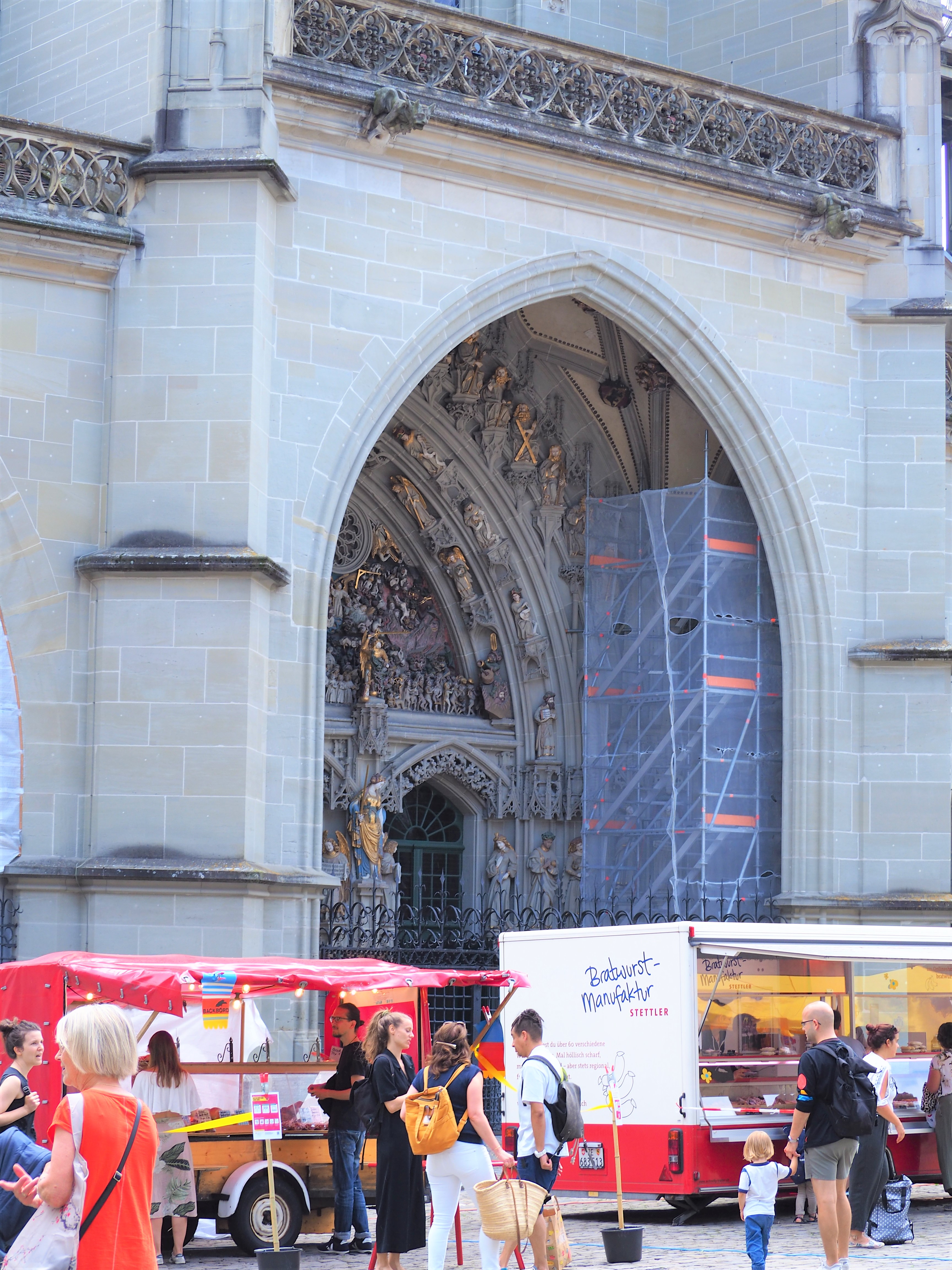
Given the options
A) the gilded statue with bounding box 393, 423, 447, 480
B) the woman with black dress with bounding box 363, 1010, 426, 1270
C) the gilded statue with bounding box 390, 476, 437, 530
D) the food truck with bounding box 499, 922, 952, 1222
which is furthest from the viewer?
the gilded statue with bounding box 390, 476, 437, 530

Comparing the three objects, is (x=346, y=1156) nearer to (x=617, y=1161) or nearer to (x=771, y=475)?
(x=617, y=1161)

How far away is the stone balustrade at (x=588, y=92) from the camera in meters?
14.9

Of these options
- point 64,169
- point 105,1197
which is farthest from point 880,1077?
point 64,169

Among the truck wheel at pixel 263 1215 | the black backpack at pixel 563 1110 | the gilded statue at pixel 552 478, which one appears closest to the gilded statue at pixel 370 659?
the gilded statue at pixel 552 478

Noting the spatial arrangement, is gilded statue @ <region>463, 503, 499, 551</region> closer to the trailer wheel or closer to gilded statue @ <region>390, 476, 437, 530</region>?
gilded statue @ <region>390, 476, 437, 530</region>

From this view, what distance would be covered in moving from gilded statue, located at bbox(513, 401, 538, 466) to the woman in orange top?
13836 mm

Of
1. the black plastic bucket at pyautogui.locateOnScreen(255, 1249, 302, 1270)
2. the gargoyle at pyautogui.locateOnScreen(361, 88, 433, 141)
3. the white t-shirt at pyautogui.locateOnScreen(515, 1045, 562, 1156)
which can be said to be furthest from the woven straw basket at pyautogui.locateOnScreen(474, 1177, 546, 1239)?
the gargoyle at pyautogui.locateOnScreen(361, 88, 433, 141)

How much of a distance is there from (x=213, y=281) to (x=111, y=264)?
2.55 ft

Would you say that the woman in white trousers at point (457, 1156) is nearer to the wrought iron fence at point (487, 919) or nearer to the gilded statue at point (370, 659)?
the wrought iron fence at point (487, 919)

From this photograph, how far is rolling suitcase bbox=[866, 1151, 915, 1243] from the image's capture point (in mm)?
10344

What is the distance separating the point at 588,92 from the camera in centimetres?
1589

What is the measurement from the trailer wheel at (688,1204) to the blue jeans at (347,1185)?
2.07 m

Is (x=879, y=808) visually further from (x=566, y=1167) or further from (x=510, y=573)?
(x=566, y=1167)

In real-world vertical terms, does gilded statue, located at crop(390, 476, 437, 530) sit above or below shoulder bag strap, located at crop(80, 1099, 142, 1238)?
above
